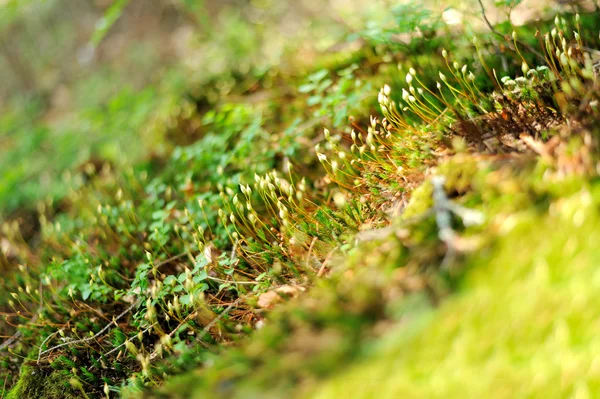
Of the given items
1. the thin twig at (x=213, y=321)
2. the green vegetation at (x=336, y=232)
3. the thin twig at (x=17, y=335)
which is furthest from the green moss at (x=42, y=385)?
the thin twig at (x=213, y=321)

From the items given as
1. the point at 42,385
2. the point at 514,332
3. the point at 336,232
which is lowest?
the point at 42,385

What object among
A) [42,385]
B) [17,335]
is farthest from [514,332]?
[17,335]

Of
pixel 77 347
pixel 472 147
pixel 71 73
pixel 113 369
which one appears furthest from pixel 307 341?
pixel 71 73

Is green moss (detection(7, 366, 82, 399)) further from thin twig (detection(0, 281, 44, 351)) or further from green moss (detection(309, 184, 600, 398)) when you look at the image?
green moss (detection(309, 184, 600, 398))

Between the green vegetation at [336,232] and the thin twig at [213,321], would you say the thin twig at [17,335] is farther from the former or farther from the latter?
the thin twig at [213,321]

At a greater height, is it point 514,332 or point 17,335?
point 514,332

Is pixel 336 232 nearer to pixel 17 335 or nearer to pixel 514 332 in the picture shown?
pixel 514 332
